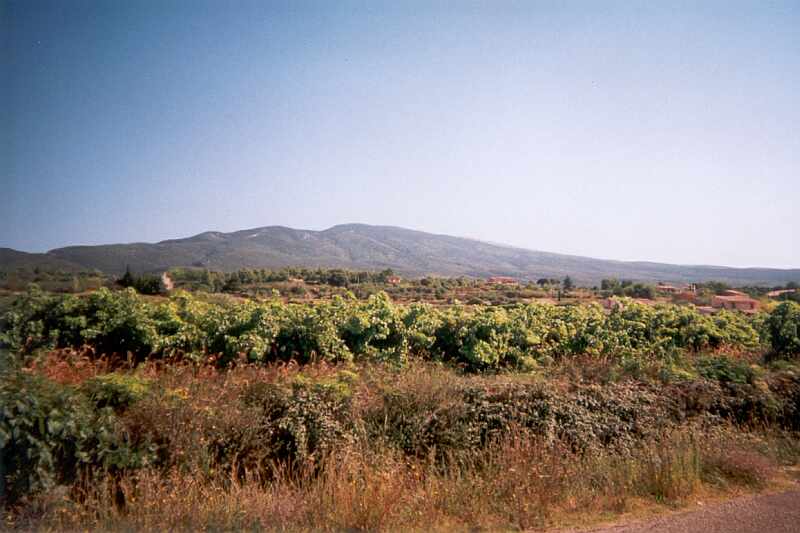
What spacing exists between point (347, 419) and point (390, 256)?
7643 cm

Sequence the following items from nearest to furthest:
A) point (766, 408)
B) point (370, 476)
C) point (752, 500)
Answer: point (370, 476) < point (752, 500) < point (766, 408)

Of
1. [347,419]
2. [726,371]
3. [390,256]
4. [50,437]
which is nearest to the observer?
→ [50,437]

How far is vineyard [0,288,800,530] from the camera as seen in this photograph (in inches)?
153

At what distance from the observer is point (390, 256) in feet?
267

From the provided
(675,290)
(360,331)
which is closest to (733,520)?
(360,331)

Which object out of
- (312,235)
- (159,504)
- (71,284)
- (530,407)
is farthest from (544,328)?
(312,235)

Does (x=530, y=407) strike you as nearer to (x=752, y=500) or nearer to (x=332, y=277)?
(x=752, y=500)

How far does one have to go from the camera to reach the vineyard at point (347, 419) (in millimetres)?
3879

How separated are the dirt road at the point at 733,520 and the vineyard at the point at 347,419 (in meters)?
0.33

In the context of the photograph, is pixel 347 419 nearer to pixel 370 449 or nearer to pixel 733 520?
pixel 370 449

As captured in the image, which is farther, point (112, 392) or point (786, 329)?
point (786, 329)

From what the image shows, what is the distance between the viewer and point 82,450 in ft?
12.9

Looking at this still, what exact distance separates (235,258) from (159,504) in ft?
176

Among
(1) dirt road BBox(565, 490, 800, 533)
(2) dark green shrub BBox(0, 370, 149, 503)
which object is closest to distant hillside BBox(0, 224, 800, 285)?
(2) dark green shrub BBox(0, 370, 149, 503)
